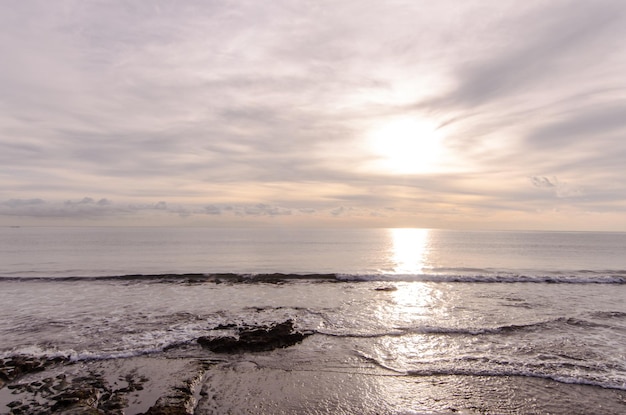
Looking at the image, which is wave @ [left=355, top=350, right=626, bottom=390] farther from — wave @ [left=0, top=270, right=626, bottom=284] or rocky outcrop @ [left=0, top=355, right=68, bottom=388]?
wave @ [left=0, top=270, right=626, bottom=284]

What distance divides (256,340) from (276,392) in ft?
17.0

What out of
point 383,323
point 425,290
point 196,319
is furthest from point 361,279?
point 196,319

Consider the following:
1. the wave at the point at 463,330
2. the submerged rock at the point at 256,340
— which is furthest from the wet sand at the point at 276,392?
the wave at the point at 463,330

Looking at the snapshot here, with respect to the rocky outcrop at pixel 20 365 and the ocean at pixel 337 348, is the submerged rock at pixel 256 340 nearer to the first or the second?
the ocean at pixel 337 348

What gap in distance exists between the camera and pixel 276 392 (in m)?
11.5

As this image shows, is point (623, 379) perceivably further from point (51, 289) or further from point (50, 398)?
point (51, 289)

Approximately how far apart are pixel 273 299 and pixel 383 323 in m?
10.2

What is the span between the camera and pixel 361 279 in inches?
1544

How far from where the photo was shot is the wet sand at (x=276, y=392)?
34.4ft

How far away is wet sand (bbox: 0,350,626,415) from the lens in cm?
1050

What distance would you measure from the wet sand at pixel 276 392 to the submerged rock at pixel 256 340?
178cm

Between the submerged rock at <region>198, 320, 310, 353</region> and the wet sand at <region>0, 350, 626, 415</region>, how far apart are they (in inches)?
70.2

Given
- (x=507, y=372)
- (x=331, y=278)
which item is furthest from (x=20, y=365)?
(x=331, y=278)

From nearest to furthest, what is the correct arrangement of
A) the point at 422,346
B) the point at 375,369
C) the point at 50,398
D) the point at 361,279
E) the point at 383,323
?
1. the point at 50,398
2. the point at 375,369
3. the point at 422,346
4. the point at 383,323
5. the point at 361,279
